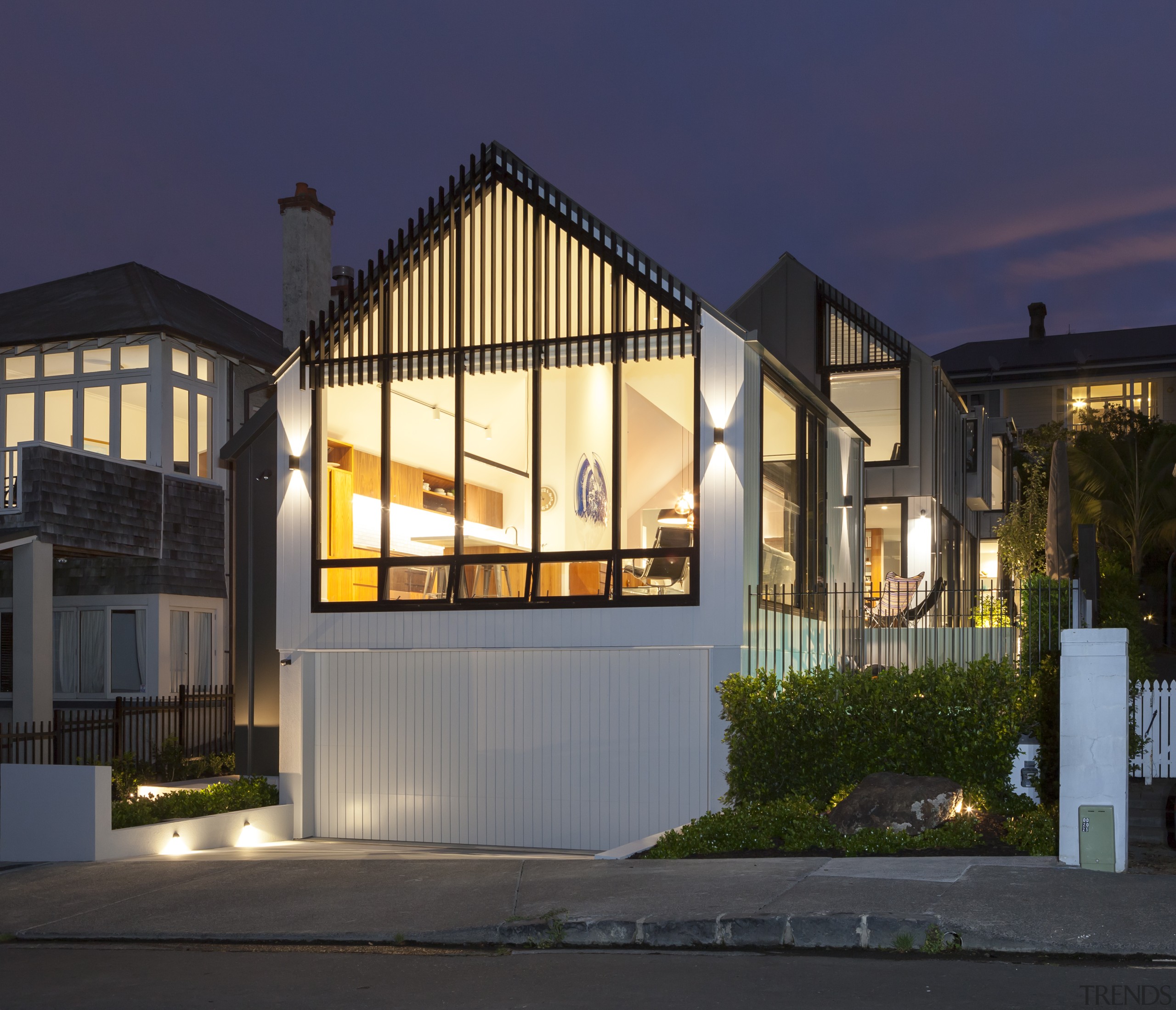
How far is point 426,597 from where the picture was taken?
1449cm

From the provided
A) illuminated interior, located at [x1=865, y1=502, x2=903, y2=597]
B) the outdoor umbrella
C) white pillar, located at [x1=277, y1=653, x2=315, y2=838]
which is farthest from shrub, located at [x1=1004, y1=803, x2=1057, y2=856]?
illuminated interior, located at [x1=865, y1=502, x2=903, y2=597]

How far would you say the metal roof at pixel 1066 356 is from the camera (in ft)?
147

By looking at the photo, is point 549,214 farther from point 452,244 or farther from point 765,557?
point 765,557

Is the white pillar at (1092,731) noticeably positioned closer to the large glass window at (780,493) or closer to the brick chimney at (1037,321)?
the large glass window at (780,493)

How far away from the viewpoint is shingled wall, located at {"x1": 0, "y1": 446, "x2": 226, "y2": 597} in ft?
61.6

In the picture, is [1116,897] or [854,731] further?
Answer: [854,731]

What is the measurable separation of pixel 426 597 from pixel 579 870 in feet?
17.5

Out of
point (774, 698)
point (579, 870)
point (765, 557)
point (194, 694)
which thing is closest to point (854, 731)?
point (774, 698)

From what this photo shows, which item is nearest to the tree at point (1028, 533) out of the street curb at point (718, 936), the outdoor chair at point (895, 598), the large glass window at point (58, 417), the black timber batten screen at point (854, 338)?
the black timber batten screen at point (854, 338)

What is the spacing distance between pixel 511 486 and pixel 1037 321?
39.6 metres

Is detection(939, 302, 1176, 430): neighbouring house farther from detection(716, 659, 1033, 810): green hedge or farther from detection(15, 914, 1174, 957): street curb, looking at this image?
detection(15, 914, 1174, 957): street curb

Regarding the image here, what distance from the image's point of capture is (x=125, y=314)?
20297mm

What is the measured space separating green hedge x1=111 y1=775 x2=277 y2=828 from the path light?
228mm

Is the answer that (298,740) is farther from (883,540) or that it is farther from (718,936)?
(883,540)
